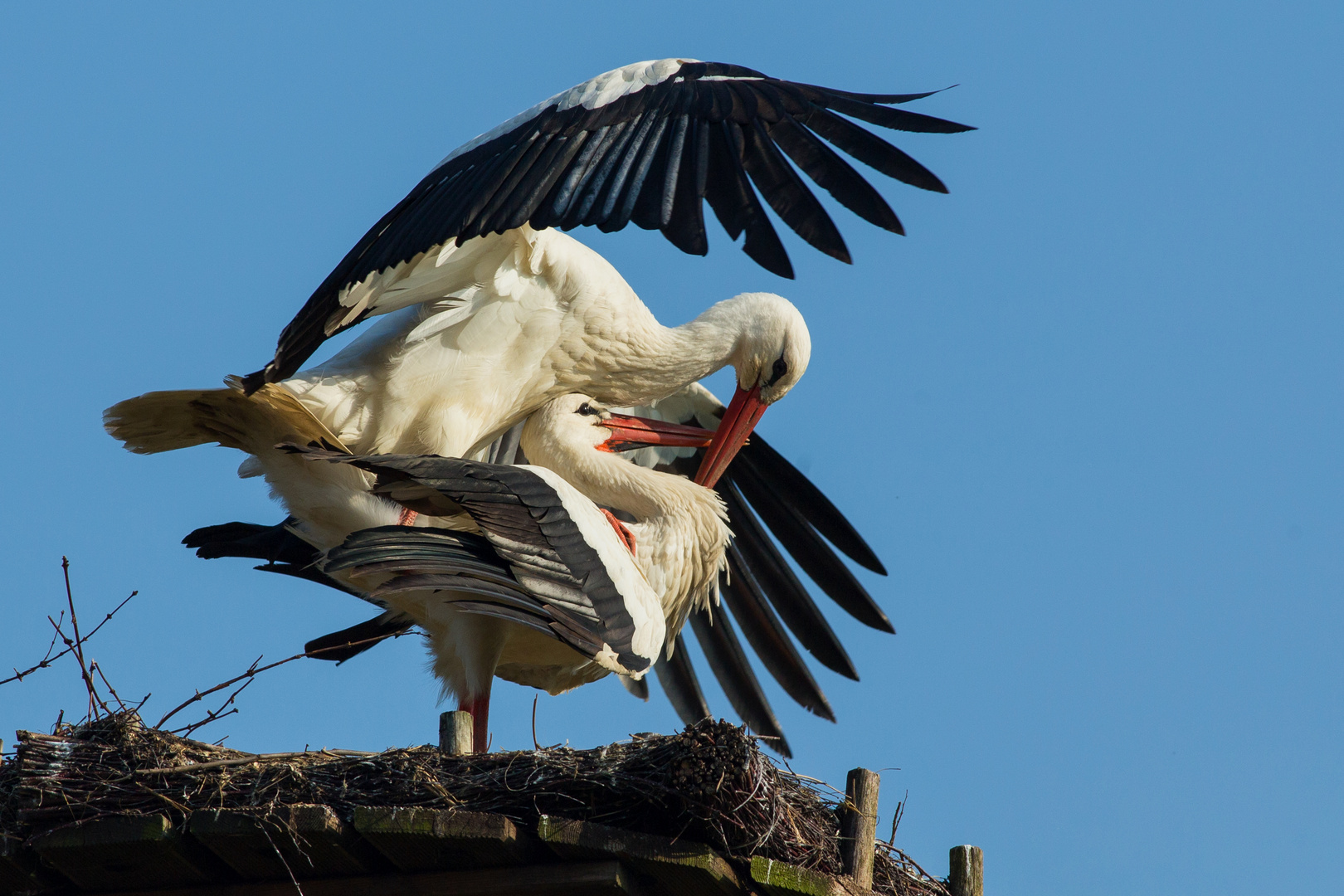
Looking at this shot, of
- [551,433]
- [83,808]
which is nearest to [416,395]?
[551,433]

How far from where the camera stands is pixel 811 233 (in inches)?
203

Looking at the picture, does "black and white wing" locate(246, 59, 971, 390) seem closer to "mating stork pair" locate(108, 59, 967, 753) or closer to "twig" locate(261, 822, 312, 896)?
"mating stork pair" locate(108, 59, 967, 753)

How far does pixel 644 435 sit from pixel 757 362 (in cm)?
62

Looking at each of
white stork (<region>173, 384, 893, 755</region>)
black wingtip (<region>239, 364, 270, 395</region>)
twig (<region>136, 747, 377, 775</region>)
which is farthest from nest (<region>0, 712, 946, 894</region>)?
white stork (<region>173, 384, 893, 755</region>)

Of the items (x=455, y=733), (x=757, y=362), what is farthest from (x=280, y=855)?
(x=757, y=362)

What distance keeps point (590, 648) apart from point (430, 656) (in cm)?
154

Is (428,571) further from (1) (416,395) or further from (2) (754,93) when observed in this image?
(2) (754,93)

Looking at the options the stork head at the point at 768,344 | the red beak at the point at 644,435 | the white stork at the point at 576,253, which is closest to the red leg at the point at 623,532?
the red beak at the point at 644,435

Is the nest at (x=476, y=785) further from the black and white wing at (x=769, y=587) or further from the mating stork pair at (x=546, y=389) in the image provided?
the black and white wing at (x=769, y=587)

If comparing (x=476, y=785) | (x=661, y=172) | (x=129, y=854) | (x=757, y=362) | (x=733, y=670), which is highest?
(x=757, y=362)

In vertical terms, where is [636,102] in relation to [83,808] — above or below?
above

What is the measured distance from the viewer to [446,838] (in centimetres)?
390

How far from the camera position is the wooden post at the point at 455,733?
4.64m

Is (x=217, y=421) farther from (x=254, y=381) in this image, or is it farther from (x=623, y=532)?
(x=623, y=532)
